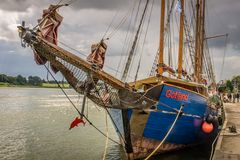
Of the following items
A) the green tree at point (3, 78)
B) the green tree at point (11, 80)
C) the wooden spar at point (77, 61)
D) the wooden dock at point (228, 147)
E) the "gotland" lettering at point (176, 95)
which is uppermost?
the wooden spar at point (77, 61)

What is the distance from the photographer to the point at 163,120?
14141mm

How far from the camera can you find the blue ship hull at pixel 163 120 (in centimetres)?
1380

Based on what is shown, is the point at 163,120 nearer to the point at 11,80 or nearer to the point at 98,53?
the point at 98,53

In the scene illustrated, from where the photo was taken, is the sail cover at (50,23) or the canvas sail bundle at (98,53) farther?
the canvas sail bundle at (98,53)

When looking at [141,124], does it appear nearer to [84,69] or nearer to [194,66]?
[84,69]

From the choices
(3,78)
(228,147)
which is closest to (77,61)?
(228,147)

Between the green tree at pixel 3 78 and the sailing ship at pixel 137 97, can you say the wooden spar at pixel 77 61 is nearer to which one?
the sailing ship at pixel 137 97

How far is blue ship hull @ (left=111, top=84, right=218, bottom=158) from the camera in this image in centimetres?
1380

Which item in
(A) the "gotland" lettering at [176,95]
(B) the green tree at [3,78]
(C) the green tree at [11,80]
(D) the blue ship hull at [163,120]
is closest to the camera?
(D) the blue ship hull at [163,120]

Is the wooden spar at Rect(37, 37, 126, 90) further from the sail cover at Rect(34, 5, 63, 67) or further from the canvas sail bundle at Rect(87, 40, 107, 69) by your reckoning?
the canvas sail bundle at Rect(87, 40, 107, 69)

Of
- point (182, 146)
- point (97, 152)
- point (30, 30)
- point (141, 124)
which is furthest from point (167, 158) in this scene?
point (30, 30)

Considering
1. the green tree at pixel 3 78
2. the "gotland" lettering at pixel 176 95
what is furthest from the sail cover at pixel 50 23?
the green tree at pixel 3 78

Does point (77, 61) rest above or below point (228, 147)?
above

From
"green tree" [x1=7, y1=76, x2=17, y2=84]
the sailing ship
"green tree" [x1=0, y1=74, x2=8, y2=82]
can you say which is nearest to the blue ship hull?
the sailing ship
